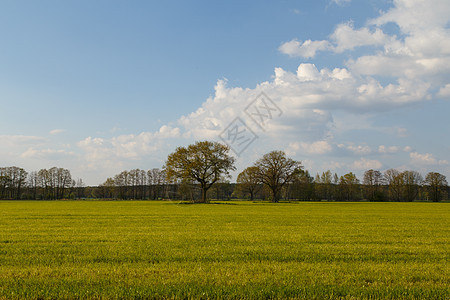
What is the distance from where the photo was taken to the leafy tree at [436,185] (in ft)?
453

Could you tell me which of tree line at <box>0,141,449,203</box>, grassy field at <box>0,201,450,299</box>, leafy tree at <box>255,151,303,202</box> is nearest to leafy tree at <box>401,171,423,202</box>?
tree line at <box>0,141,449,203</box>

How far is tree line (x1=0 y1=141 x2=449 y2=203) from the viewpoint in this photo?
265 feet

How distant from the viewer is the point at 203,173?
79812mm

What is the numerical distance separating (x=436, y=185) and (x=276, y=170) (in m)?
82.3

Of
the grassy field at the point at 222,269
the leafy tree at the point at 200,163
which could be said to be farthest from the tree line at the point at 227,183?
the grassy field at the point at 222,269

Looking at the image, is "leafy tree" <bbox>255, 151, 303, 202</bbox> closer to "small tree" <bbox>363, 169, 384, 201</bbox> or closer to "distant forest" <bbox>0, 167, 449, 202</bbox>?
"distant forest" <bbox>0, 167, 449, 202</bbox>

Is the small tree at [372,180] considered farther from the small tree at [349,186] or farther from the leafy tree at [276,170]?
the leafy tree at [276,170]

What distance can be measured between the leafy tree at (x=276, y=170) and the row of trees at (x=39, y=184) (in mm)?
92271

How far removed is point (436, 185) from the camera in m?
138

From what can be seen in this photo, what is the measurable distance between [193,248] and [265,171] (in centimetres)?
9332

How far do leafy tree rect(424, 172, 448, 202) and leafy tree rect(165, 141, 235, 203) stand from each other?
104944 millimetres

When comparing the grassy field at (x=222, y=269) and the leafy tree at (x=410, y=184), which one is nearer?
the grassy field at (x=222, y=269)

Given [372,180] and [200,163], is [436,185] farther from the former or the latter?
[200,163]

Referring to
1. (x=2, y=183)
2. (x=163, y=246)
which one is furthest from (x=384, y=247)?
(x=2, y=183)
